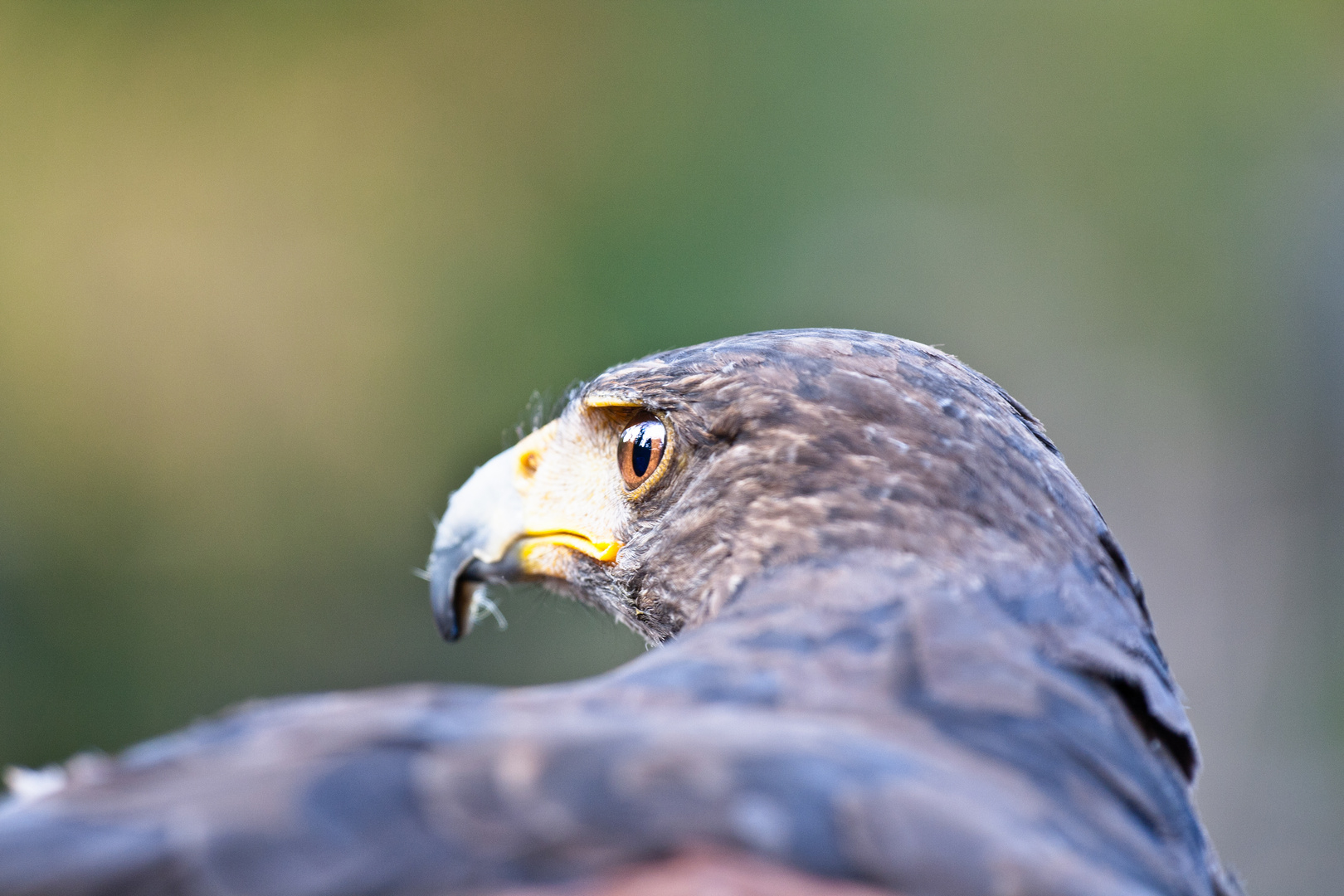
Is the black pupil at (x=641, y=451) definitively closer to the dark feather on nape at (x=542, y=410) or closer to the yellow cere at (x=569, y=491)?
the yellow cere at (x=569, y=491)

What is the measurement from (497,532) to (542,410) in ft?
1.97

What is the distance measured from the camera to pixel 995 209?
833 cm

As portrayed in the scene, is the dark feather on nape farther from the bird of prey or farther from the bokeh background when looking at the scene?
the bokeh background

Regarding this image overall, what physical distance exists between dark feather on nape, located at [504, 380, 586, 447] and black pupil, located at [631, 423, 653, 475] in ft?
0.99

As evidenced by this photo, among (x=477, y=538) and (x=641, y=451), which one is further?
(x=477, y=538)

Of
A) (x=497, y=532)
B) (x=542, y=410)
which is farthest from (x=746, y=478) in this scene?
(x=542, y=410)

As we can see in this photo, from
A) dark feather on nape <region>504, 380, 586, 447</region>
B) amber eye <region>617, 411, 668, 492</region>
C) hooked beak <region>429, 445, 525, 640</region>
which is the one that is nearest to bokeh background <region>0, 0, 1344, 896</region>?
dark feather on nape <region>504, 380, 586, 447</region>

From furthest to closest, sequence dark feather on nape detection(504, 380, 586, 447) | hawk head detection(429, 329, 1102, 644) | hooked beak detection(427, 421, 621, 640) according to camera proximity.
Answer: dark feather on nape detection(504, 380, 586, 447) < hooked beak detection(427, 421, 621, 640) < hawk head detection(429, 329, 1102, 644)

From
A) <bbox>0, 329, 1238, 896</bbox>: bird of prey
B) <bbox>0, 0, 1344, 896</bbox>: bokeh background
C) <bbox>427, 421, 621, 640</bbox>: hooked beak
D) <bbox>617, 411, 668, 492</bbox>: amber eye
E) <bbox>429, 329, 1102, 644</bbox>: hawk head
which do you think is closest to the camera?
<bbox>0, 329, 1238, 896</bbox>: bird of prey

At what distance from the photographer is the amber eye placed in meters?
1.96

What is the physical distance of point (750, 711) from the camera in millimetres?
1278

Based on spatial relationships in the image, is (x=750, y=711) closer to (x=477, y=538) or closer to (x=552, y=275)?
(x=477, y=538)

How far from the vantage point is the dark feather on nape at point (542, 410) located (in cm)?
245

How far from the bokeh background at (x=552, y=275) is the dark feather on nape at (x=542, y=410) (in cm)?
470
